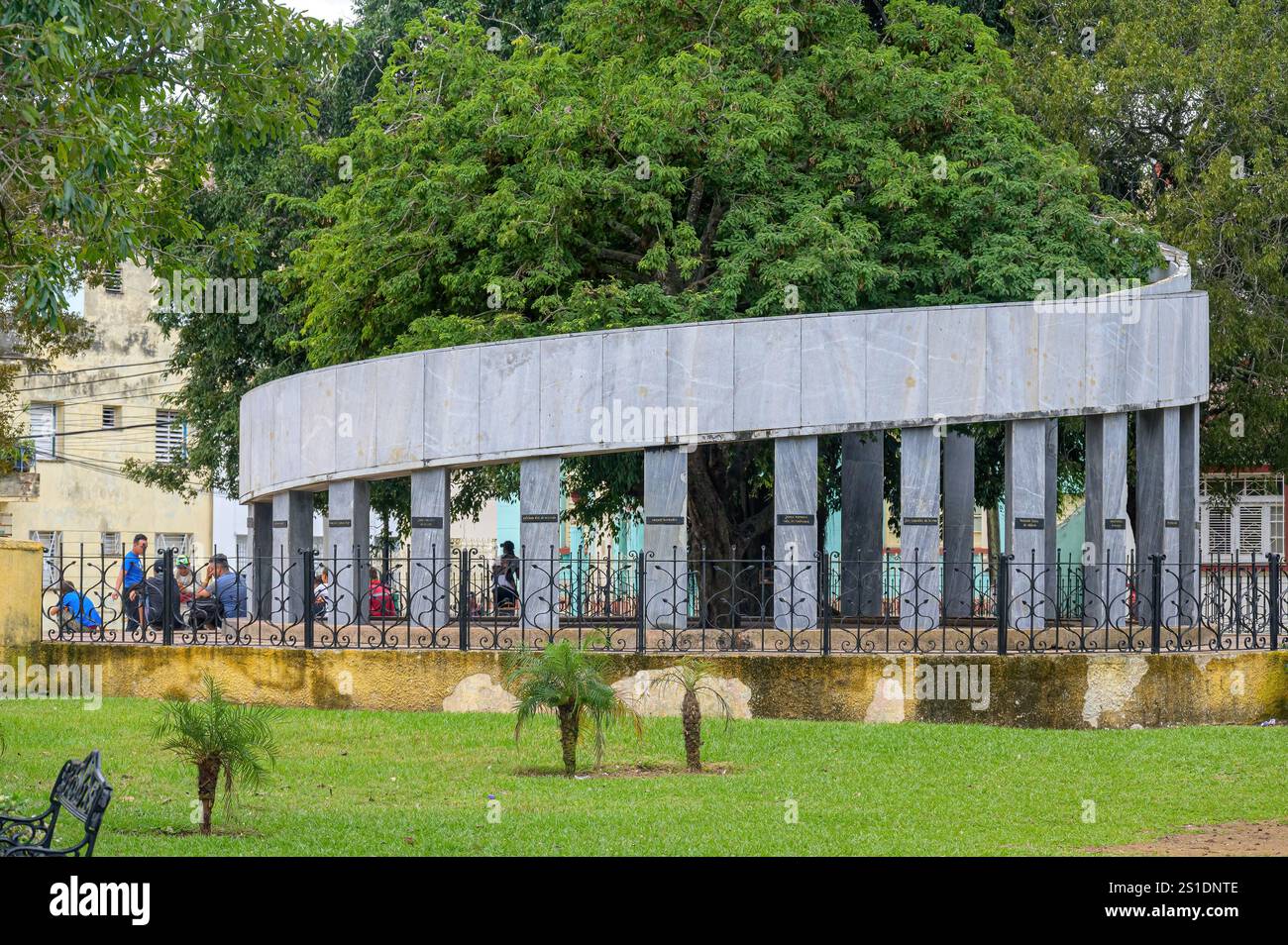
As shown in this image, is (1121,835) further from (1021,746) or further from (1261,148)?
(1261,148)

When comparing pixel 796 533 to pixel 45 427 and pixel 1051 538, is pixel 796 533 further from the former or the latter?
pixel 45 427

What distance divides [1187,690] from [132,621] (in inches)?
401

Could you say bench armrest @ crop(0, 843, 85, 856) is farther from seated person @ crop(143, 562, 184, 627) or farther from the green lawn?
seated person @ crop(143, 562, 184, 627)

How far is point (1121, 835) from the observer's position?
10.3 metres

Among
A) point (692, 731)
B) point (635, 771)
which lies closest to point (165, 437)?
point (635, 771)

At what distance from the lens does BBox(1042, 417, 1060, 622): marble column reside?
1620 cm

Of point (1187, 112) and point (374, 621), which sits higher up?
point (1187, 112)

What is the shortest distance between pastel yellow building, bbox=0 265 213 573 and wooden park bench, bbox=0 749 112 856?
36.0 meters

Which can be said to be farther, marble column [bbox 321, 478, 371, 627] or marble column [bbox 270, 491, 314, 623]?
marble column [bbox 270, 491, 314, 623]

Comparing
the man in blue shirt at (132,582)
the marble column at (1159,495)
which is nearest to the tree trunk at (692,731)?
the man in blue shirt at (132,582)

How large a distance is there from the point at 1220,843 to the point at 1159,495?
801 centimetres

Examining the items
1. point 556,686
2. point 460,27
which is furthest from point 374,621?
point 460,27

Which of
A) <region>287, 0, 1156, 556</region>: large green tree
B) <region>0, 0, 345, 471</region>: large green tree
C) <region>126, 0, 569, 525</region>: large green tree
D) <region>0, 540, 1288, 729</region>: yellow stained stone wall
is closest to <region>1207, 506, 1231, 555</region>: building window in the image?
<region>126, 0, 569, 525</region>: large green tree

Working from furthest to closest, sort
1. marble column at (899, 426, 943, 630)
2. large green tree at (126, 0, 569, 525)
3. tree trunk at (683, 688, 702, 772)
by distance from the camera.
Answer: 1. large green tree at (126, 0, 569, 525)
2. marble column at (899, 426, 943, 630)
3. tree trunk at (683, 688, 702, 772)
